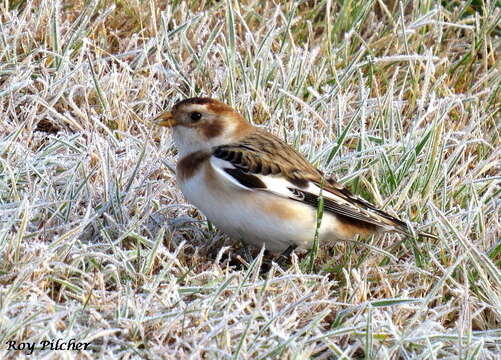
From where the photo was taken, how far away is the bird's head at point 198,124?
4.06m

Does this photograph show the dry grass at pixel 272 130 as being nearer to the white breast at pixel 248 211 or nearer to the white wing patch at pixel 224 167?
the white breast at pixel 248 211

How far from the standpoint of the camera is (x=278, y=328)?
3.30 meters

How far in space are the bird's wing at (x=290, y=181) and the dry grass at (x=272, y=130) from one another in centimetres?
16

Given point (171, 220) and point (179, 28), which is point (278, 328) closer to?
point (171, 220)

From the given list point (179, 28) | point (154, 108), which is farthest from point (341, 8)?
point (154, 108)

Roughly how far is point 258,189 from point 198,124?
0.45m

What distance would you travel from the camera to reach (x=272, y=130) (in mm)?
4703

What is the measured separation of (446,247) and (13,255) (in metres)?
1.62

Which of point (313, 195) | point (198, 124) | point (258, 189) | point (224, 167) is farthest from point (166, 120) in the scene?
point (313, 195)

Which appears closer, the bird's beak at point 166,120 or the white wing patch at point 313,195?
the white wing patch at point 313,195

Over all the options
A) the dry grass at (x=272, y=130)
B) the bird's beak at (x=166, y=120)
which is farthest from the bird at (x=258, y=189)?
the dry grass at (x=272, y=130)

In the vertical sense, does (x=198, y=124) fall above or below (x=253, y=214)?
above

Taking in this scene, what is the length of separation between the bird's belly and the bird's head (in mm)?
264

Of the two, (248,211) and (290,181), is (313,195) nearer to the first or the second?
(290,181)
